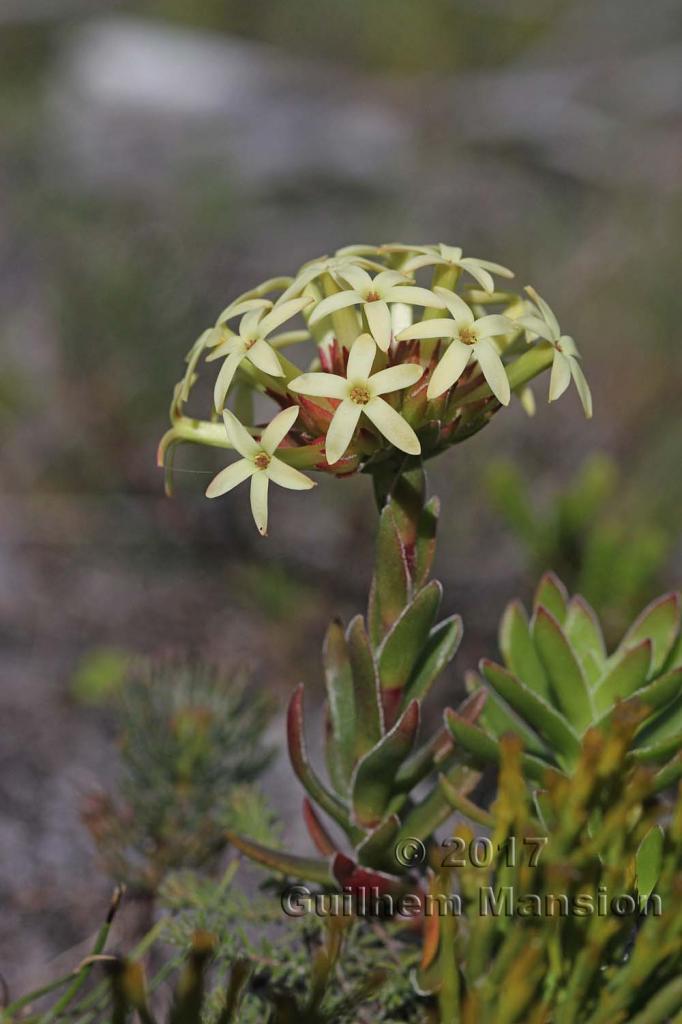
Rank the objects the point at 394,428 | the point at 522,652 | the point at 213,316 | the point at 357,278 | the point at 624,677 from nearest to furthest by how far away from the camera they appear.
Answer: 1. the point at 394,428
2. the point at 357,278
3. the point at 624,677
4. the point at 522,652
5. the point at 213,316

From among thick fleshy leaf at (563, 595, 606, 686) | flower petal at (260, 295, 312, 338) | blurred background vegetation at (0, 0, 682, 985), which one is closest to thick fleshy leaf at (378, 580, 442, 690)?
thick fleshy leaf at (563, 595, 606, 686)

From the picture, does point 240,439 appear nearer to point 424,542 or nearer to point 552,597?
point 424,542

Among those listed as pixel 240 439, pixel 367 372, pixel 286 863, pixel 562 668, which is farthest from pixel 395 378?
pixel 286 863

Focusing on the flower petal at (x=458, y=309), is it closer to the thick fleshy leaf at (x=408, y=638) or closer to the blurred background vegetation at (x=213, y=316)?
the thick fleshy leaf at (x=408, y=638)

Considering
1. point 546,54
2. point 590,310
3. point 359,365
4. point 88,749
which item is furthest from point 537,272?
point 546,54

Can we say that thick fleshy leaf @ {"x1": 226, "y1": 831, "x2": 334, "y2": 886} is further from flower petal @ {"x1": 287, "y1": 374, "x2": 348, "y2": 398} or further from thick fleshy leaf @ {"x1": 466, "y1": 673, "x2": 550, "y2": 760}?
flower petal @ {"x1": 287, "y1": 374, "x2": 348, "y2": 398}

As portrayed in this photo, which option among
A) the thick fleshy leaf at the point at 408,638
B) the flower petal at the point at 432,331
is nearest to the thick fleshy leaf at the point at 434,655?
the thick fleshy leaf at the point at 408,638
